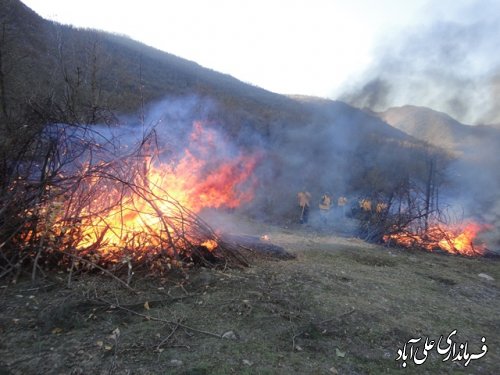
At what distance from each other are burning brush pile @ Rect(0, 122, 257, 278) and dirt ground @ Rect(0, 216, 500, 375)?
13.6 inches

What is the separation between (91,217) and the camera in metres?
5.10

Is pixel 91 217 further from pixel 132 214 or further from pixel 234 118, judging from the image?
pixel 234 118

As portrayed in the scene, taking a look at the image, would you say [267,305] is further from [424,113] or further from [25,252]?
[424,113]

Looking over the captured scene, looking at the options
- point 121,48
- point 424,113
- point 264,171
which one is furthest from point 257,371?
point 424,113

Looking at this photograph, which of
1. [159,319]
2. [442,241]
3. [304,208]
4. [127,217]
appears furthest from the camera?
[304,208]

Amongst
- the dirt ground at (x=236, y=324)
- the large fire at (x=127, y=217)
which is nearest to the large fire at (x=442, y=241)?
the dirt ground at (x=236, y=324)

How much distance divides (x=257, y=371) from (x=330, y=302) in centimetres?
183

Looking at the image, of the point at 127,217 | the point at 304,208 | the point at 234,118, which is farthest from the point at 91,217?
the point at 234,118

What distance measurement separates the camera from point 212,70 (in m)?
46.0

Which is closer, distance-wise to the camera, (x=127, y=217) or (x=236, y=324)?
(x=236, y=324)

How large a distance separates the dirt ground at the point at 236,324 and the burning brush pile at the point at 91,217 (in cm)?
35

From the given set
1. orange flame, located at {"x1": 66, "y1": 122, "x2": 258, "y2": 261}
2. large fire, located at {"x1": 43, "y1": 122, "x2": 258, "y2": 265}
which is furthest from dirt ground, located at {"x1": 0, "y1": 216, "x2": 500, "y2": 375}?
orange flame, located at {"x1": 66, "y1": 122, "x2": 258, "y2": 261}

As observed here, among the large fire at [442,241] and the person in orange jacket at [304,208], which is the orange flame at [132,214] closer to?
the large fire at [442,241]

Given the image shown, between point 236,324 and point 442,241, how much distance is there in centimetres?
982
